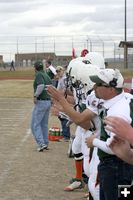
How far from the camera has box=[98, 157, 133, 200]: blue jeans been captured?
4430 mm

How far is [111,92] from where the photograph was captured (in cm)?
448

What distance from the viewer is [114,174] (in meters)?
4.45

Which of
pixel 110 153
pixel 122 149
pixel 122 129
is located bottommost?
pixel 110 153

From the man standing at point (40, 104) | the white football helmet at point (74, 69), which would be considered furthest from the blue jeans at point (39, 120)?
the white football helmet at point (74, 69)

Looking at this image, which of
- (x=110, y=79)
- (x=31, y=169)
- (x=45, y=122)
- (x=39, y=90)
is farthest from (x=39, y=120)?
(x=110, y=79)

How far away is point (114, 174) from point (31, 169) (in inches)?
173

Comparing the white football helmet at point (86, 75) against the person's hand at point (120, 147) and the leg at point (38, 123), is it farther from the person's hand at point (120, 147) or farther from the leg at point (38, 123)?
the leg at point (38, 123)

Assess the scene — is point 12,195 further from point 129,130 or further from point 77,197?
point 129,130

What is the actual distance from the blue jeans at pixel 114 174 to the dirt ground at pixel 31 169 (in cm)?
249

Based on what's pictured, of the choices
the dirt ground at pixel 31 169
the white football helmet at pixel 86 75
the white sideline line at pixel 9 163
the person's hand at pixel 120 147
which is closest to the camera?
the person's hand at pixel 120 147

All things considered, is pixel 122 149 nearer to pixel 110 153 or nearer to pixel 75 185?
pixel 110 153

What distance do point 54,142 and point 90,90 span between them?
5821mm

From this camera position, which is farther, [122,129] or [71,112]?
[71,112]

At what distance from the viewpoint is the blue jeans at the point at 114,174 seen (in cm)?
443
